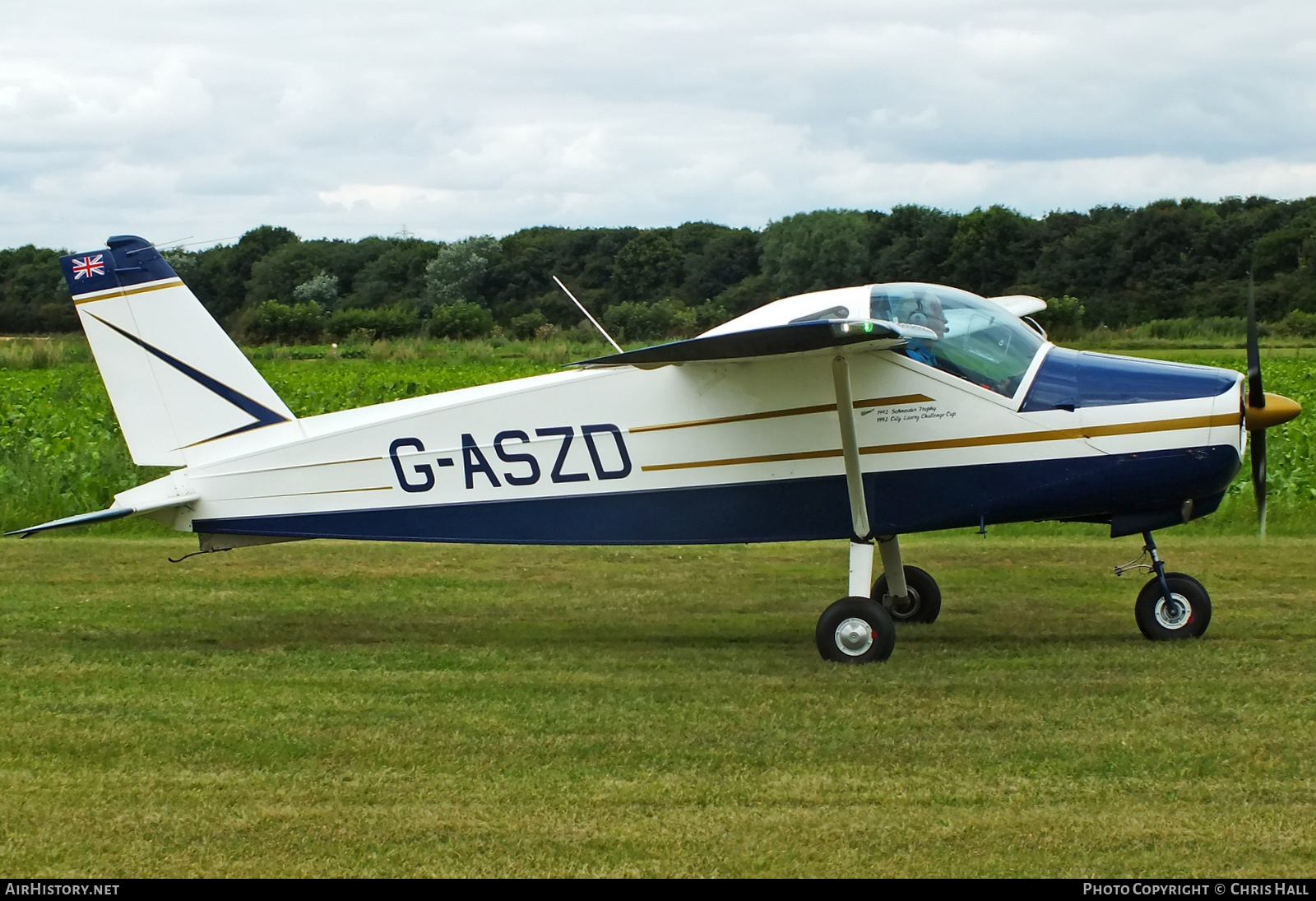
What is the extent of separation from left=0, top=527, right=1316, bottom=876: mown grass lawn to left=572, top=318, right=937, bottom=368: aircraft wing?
187 cm

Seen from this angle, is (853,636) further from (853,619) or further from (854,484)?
(854,484)

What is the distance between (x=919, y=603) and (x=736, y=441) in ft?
7.31

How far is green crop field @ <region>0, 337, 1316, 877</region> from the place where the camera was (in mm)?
5035

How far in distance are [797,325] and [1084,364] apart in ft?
7.30

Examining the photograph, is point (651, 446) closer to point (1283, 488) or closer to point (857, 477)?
point (857, 477)

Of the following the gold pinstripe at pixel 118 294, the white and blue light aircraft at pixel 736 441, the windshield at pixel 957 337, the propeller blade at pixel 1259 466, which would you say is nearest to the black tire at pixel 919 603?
the white and blue light aircraft at pixel 736 441

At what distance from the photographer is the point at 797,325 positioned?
758 centimetres

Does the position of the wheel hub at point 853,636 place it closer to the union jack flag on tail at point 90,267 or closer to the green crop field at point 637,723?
the green crop field at point 637,723

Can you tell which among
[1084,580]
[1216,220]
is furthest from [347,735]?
[1216,220]

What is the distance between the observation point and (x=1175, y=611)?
8.85 meters

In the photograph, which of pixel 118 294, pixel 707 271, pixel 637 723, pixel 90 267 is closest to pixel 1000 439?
pixel 637 723

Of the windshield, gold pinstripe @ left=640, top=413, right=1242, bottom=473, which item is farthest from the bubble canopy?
gold pinstripe @ left=640, top=413, right=1242, bottom=473

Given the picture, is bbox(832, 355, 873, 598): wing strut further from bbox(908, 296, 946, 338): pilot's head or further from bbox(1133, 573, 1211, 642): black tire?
bbox(1133, 573, 1211, 642): black tire

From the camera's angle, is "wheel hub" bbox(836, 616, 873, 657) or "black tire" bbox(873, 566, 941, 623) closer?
"wheel hub" bbox(836, 616, 873, 657)
